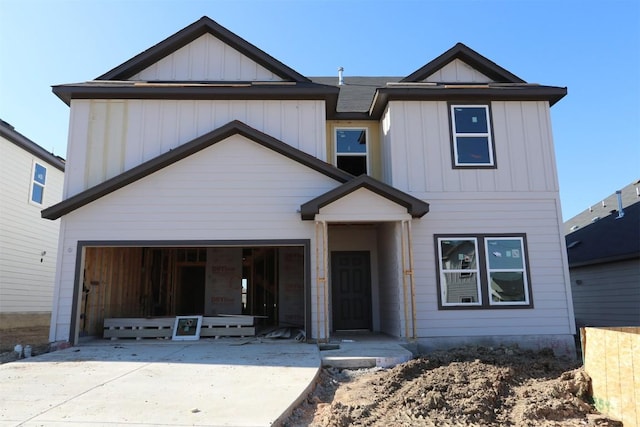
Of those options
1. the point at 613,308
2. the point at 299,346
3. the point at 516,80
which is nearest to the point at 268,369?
the point at 299,346

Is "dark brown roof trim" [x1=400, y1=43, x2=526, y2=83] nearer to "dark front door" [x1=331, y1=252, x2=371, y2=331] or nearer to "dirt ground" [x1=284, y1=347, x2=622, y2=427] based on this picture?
"dark front door" [x1=331, y1=252, x2=371, y2=331]

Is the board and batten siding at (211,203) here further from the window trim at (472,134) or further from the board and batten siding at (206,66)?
the window trim at (472,134)

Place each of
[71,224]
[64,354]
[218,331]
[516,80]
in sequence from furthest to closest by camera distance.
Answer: [516,80] < [218,331] < [71,224] < [64,354]

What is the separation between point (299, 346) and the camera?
9.12 meters

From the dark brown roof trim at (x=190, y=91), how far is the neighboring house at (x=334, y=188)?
0.13 ft

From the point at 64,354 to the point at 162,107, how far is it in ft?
19.1

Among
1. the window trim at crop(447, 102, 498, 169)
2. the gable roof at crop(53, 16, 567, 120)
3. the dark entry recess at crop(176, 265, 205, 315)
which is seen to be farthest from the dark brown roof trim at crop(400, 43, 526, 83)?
the dark entry recess at crop(176, 265, 205, 315)

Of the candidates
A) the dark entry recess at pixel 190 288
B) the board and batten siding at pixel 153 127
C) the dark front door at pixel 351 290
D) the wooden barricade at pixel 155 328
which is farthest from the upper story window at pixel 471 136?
the dark entry recess at pixel 190 288

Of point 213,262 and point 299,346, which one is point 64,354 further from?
point 213,262

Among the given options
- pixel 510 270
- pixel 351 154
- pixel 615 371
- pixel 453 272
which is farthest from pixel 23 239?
pixel 615 371

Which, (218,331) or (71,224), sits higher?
(71,224)

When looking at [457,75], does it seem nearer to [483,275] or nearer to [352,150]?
[352,150]

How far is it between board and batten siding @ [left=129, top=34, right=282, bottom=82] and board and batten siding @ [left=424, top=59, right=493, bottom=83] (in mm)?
4045

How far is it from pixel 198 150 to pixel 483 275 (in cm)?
685
